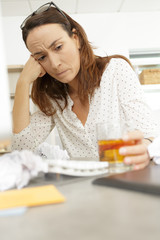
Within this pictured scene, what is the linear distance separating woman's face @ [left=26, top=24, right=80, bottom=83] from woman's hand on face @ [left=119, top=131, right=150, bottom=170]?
81cm

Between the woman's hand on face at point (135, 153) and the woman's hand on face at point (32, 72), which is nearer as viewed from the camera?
the woman's hand on face at point (135, 153)

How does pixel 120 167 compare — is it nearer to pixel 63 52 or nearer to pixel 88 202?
pixel 88 202

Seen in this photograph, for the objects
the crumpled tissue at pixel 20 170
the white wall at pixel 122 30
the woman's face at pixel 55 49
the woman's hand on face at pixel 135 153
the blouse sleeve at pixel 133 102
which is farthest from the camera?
the white wall at pixel 122 30

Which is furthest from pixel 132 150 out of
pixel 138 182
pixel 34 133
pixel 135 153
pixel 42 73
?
pixel 42 73

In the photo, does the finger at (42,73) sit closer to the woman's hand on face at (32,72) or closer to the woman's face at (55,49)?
the woman's hand on face at (32,72)

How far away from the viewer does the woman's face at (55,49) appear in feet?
4.34

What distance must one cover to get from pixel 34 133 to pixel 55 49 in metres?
0.47

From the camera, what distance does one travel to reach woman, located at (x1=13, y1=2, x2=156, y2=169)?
1.34 m

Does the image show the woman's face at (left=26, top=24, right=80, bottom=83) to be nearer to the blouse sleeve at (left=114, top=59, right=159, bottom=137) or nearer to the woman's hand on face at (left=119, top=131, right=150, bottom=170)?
the blouse sleeve at (left=114, top=59, right=159, bottom=137)

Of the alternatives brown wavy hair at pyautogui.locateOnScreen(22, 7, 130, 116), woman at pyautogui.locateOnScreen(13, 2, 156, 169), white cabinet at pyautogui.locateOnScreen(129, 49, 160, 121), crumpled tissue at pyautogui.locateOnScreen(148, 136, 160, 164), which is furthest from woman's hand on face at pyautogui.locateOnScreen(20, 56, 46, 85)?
white cabinet at pyautogui.locateOnScreen(129, 49, 160, 121)

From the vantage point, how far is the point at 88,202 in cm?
38

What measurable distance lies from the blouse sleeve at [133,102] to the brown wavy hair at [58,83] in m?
0.13

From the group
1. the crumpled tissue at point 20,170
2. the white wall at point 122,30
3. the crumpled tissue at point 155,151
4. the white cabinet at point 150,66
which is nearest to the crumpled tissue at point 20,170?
the crumpled tissue at point 20,170

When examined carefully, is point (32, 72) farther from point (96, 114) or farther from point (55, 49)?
point (96, 114)
